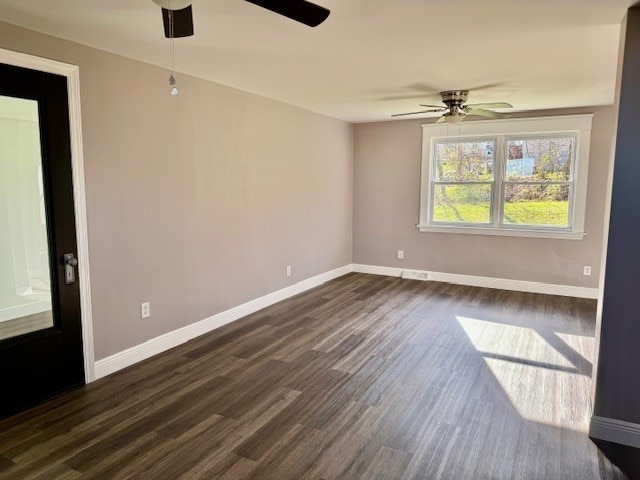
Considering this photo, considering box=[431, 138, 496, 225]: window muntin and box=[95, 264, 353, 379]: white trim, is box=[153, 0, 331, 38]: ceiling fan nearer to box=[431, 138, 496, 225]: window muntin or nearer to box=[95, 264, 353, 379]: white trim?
box=[95, 264, 353, 379]: white trim

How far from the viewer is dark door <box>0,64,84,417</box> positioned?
8.46 feet

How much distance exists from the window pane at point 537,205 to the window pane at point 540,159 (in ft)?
0.41

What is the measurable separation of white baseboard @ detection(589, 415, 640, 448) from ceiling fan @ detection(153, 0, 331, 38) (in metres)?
2.61

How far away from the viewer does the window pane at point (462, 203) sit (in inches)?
229

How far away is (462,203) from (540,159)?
3.65 feet

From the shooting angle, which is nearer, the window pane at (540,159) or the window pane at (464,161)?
the window pane at (540,159)

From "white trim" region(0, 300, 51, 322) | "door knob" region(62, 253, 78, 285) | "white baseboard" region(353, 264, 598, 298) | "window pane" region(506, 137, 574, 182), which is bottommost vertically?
"white baseboard" region(353, 264, 598, 298)

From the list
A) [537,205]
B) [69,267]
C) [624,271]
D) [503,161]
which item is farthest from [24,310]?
[537,205]

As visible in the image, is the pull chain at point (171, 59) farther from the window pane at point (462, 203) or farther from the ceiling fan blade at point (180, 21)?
the window pane at point (462, 203)

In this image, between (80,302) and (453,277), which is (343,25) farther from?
(453,277)

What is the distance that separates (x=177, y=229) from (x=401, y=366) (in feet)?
7.29

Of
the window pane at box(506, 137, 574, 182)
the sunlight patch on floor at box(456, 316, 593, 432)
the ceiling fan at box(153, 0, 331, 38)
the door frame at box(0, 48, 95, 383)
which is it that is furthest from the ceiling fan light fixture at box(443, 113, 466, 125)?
the door frame at box(0, 48, 95, 383)

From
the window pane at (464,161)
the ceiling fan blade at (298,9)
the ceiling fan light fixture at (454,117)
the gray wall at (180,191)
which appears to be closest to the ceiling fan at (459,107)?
the ceiling fan light fixture at (454,117)

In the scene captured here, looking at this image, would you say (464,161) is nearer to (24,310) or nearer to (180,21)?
(180,21)
